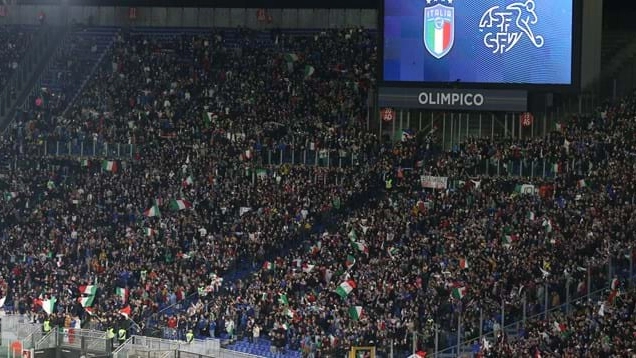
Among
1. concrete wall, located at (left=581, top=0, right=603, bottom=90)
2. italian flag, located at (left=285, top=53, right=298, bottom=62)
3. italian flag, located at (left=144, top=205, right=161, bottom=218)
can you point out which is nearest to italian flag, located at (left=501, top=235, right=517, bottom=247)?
concrete wall, located at (left=581, top=0, right=603, bottom=90)

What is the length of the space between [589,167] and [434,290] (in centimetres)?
663

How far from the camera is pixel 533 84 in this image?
4778cm

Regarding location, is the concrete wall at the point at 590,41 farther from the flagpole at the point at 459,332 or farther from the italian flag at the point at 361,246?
the flagpole at the point at 459,332

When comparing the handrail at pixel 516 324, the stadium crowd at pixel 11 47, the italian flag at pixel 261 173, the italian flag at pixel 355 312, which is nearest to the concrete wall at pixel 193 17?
the stadium crowd at pixel 11 47

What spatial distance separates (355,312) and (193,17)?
21067 mm

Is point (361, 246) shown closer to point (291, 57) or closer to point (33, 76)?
point (291, 57)

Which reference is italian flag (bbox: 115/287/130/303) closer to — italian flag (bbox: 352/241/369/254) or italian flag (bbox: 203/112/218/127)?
italian flag (bbox: 352/241/369/254)

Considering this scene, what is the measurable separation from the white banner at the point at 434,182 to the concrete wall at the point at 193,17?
1010 cm

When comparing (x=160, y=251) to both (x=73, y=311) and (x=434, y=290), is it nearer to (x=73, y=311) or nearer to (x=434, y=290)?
(x=73, y=311)

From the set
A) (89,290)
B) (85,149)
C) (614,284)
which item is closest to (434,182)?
(614,284)

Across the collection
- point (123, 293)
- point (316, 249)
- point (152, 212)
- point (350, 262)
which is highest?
point (152, 212)

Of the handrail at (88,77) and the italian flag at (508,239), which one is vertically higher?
the handrail at (88,77)

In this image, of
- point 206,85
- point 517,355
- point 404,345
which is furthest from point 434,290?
point 206,85

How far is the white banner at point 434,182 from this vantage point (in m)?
48.7
